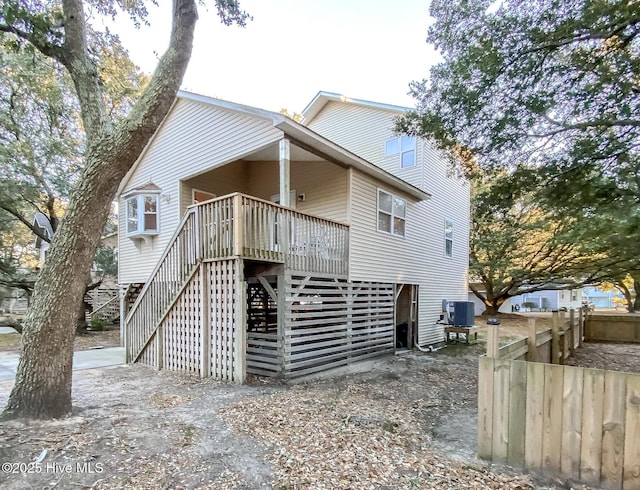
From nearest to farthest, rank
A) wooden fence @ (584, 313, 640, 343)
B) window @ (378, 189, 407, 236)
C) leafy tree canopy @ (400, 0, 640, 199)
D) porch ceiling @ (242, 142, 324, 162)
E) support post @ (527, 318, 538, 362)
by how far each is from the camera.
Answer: support post @ (527, 318, 538, 362) → leafy tree canopy @ (400, 0, 640, 199) → porch ceiling @ (242, 142, 324, 162) → window @ (378, 189, 407, 236) → wooden fence @ (584, 313, 640, 343)

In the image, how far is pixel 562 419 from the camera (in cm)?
349

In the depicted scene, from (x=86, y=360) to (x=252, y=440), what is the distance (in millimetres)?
7006

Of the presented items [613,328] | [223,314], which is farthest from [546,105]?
[613,328]

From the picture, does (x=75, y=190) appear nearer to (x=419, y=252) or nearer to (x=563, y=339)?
(x=563, y=339)

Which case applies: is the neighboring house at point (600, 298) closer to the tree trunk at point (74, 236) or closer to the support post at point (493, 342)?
the support post at point (493, 342)

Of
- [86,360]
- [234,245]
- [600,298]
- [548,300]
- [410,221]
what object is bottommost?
[600,298]

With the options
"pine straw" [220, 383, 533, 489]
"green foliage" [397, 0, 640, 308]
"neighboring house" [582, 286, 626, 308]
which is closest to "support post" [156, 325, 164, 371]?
"pine straw" [220, 383, 533, 489]

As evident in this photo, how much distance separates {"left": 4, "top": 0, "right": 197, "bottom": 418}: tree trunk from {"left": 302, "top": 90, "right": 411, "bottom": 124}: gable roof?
9.00 metres

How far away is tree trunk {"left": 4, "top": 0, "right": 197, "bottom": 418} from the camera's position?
4461mm

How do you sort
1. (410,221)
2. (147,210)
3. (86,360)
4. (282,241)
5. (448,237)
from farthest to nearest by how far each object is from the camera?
(448,237) < (410,221) < (147,210) < (86,360) < (282,241)

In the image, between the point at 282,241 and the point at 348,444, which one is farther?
the point at 282,241

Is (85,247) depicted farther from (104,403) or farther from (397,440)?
(397,440)

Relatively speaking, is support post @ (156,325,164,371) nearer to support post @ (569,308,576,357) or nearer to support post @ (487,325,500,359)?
support post @ (487,325,500,359)

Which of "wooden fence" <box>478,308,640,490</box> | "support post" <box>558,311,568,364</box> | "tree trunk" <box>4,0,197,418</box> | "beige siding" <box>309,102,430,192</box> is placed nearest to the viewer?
"wooden fence" <box>478,308,640,490</box>
